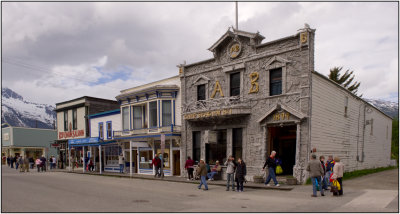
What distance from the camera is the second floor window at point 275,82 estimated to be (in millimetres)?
18172

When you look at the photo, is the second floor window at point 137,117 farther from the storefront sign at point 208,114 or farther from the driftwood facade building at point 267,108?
the storefront sign at point 208,114

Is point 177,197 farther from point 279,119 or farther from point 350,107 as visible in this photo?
point 350,107

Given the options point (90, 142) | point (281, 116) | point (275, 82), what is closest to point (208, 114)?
point (275, 82)

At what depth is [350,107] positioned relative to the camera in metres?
21.4

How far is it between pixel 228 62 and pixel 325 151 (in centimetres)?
776

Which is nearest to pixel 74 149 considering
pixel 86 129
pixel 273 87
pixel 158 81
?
pixel 86 129

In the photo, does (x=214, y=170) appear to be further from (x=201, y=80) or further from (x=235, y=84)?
(x=201, y=80)

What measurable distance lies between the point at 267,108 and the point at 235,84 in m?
2.98

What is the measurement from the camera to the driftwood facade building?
1694cm

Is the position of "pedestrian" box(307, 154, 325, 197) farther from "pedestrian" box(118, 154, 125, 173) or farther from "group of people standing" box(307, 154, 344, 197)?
"pedestrian" box(118, 154, 125, 173)

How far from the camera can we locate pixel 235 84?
2042cm

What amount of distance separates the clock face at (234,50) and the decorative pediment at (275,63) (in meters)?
2.23

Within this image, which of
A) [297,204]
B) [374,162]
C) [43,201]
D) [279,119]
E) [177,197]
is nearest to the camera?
[297,204]

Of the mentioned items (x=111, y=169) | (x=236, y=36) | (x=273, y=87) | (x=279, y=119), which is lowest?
(x=111, y=169)
